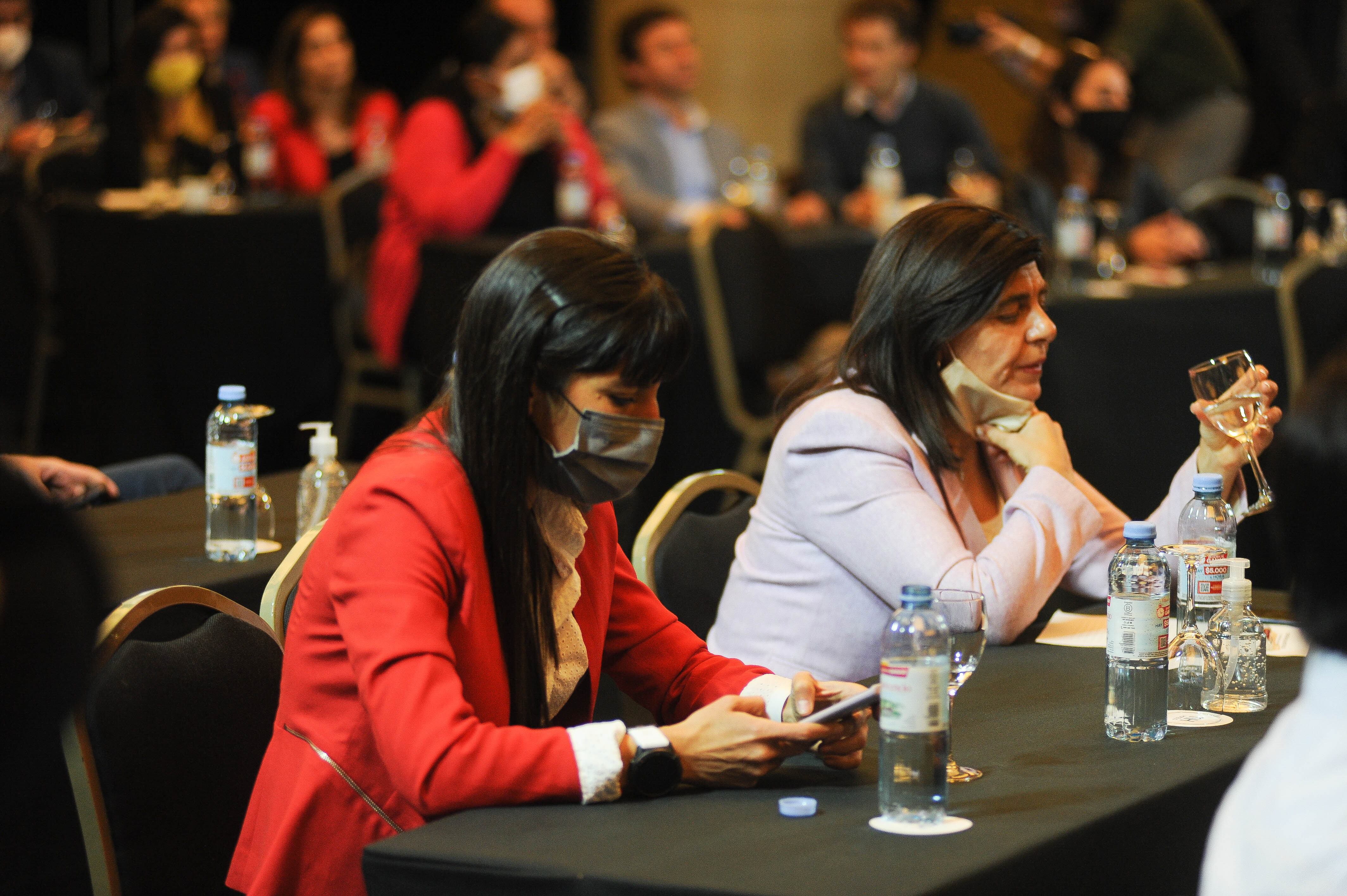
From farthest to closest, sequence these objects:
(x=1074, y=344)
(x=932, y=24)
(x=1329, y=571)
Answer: (x=932, y=24) → (x=1074, y=344) → (x=1329, y=571)

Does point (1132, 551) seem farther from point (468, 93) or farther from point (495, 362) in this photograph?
point (468, 93)

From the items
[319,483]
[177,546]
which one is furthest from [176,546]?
[319,483]

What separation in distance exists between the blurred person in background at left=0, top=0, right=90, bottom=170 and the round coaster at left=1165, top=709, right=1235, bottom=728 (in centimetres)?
520

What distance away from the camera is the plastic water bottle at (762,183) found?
614 cm

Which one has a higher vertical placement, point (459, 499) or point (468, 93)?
point (468, 93)

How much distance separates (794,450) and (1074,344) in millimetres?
1616

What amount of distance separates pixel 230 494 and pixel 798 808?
138 centimetres

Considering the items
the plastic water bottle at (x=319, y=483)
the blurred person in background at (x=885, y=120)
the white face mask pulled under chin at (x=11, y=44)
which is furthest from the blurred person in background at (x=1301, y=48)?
the plastic water bottle at (x=319, y=483)

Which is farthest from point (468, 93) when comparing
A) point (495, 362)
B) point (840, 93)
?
point (495, 362)

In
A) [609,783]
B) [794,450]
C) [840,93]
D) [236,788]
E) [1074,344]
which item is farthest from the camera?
[840,93]

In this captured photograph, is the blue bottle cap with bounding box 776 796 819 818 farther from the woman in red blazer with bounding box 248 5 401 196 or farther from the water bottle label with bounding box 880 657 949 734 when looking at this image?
the woman in red blazer with bounding box 248 5 401 196

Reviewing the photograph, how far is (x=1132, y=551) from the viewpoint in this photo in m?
1.68

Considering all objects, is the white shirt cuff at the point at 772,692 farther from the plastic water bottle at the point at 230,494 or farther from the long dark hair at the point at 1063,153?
the long dark hair at the point at 1063,153

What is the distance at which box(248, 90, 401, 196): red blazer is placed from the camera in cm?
623
